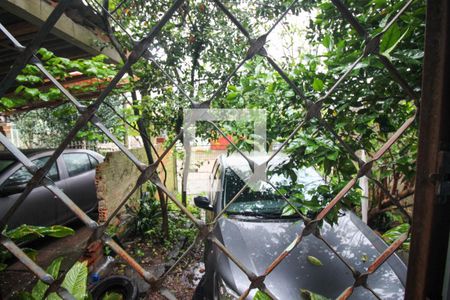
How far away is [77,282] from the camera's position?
110 cm

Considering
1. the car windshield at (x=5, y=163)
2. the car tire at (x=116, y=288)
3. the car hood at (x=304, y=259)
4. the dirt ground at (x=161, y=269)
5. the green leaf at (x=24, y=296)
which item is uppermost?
the car windshield at (x=5, y=163)

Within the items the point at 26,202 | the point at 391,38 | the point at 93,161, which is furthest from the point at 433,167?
the point at 93,161

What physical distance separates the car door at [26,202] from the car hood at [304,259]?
2286 mm

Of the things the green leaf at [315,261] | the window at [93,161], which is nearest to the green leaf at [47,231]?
the green leaf at [315,261]

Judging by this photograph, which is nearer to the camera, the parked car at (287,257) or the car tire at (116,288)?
the parked car at (287,257)

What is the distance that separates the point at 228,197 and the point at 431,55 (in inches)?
90.5

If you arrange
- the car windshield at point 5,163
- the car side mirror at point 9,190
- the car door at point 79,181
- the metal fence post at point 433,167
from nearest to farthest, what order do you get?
the metal fence post at point 433,167
the car side mirror at point 9,190
the car windshield at point 5,163
the car door at point 79,181

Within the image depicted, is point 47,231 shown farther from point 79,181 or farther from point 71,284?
point 79,181

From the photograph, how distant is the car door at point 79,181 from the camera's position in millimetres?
4371

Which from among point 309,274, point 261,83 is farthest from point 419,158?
point 309,274

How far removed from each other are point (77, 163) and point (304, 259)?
4.33 metres

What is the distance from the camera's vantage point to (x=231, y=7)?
3.18m

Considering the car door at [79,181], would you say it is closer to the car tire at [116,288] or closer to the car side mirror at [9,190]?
the car side mirror at [9,190]

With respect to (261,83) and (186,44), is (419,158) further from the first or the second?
(186,44)
